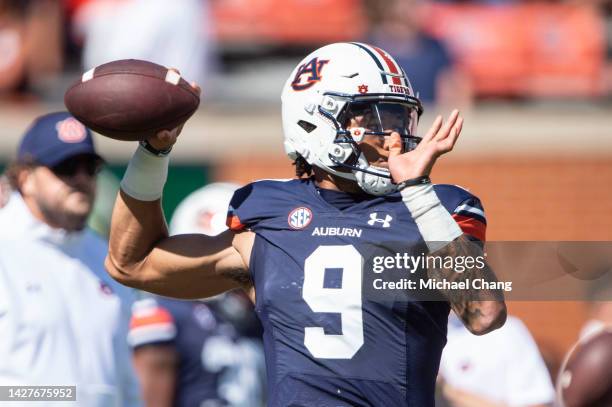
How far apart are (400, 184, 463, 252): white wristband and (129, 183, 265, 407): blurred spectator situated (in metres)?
2.34

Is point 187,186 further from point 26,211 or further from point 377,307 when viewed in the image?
point 377,307

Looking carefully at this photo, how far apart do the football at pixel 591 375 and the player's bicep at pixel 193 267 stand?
46.2 inches

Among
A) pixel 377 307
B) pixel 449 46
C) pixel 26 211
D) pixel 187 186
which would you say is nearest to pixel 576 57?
pixel 449 46

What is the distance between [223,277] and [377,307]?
0.54 m

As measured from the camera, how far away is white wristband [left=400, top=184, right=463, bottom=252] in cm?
317

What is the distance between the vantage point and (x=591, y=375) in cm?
389

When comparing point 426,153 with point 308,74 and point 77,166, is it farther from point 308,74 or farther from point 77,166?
point 77,166

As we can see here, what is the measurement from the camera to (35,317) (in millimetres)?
4230

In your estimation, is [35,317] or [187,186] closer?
[35,317]

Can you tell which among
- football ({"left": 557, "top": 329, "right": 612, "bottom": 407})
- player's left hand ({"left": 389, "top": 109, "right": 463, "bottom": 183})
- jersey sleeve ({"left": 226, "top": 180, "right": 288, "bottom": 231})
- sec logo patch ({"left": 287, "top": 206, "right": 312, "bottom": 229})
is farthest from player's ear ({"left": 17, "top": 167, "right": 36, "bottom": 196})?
football ({"left": 557, "top": 329, "right": 612, "bottom": 407})

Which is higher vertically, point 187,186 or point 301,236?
point 301,236

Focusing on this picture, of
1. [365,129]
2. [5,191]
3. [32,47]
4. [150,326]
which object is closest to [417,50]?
[32,47]

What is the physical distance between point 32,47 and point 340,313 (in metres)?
5.98

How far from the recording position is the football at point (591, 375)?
387 centimetres
